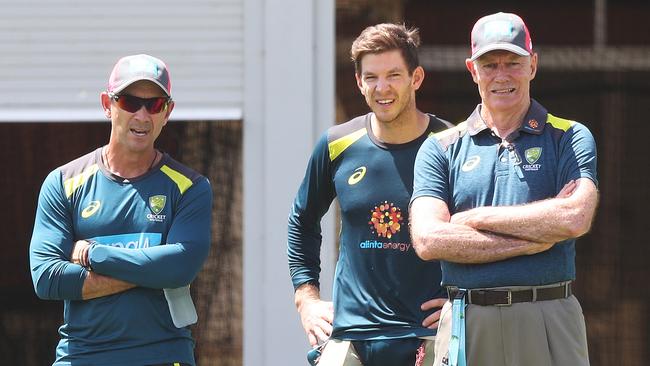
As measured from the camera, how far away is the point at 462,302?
158 inches

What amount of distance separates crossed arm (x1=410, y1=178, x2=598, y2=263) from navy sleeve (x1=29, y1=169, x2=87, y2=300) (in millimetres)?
1322

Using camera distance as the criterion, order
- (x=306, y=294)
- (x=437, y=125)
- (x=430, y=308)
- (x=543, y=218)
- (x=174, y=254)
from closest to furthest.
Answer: (x=543, y=218) < (x=430, y=308) < (x=174, y=254) < (x=437, y=125) < (x=306, y=294)

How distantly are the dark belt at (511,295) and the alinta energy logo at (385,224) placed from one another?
0.51m

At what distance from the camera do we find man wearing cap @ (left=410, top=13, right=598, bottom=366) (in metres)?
3.95

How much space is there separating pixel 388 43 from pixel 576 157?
90 centimetres

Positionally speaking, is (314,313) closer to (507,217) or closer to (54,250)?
(54,250)

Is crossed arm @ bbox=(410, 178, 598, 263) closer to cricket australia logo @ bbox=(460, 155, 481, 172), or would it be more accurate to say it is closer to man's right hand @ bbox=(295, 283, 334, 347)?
cricket australia logo @ bbox=(460, 155, 481, 172)

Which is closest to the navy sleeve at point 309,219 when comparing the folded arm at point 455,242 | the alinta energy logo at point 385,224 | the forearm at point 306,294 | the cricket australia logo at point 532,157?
the forearm at point 306,294

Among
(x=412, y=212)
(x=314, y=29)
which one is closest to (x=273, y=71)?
(x=314, y=29)

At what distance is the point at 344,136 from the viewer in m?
4.70

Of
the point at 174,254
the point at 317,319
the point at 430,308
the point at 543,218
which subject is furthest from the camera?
the point at 317,319

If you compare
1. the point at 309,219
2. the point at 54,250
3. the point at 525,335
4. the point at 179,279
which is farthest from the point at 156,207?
the point at 525,335

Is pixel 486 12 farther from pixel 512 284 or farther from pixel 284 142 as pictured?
pixel 512 284

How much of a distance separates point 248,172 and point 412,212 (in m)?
2.58
